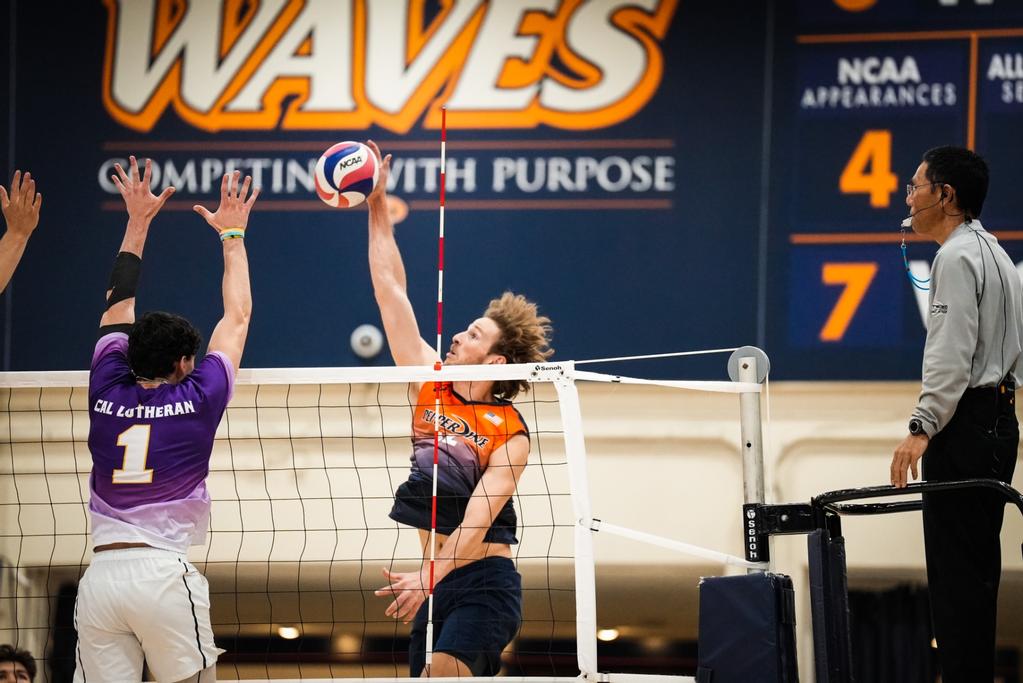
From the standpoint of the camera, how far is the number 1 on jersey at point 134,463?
4059 millimetres

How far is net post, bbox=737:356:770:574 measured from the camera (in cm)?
481

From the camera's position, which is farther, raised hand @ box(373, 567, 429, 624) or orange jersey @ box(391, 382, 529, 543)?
orange jersey @ box(391, 382, 529, 543)

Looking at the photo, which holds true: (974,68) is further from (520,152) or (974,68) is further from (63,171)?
(63,171)

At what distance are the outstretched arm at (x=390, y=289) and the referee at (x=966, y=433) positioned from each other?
2.22 meters

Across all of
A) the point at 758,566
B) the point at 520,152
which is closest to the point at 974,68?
the point at 520,152

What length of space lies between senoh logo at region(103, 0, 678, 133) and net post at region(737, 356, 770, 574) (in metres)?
3.04

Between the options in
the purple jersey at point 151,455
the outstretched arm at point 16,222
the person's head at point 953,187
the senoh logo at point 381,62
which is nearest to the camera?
the purple jersey at point 151,455

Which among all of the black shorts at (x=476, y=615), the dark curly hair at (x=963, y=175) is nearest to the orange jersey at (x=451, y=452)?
the black shorts at (x=476, y=615)

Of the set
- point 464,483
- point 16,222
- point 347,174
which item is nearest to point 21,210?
point 16,222

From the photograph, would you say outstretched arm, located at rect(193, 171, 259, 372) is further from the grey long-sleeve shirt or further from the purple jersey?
the grey long-sleeve shirt

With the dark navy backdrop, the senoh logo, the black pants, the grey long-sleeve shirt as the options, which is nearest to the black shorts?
the black pants

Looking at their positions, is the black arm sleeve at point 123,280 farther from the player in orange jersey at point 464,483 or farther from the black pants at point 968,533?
the black pants at point 968,533

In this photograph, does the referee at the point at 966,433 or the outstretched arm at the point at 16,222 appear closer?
the referee at the point at 966,433

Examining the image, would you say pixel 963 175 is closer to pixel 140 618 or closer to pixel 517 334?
pixel 517 334
